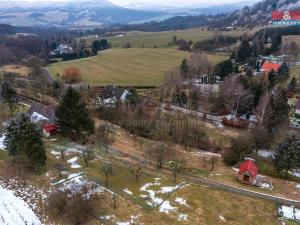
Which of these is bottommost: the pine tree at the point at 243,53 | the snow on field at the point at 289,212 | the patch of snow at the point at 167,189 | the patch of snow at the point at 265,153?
the patch of snow at the point at 265,153

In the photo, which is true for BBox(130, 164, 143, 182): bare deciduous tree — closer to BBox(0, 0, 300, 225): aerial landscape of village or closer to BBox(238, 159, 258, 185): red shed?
BBox(0, 0, 300, 225): aerial landscape of village

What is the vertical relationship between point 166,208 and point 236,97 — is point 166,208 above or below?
below

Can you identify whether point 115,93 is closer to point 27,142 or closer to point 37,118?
point 37,118

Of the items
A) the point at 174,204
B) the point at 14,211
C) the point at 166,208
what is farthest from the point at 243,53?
the point at 14,211

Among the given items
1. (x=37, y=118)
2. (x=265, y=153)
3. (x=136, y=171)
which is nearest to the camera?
(x=136, y=171)

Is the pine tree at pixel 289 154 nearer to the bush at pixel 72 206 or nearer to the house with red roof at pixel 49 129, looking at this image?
the bush at pixel 72 206

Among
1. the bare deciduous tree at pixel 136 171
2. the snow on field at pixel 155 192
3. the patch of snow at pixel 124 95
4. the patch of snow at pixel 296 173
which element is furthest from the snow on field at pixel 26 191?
the patch of snow at pixel 124 95

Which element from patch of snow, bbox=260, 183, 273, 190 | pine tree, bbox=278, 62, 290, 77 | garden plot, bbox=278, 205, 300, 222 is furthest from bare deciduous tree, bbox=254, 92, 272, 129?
pine tree, bbox=278, 62, 290, 77
